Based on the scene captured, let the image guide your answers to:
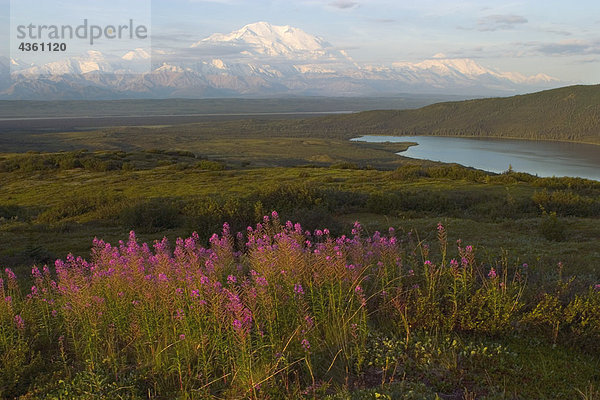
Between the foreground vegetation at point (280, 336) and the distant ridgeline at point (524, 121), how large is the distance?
161 m

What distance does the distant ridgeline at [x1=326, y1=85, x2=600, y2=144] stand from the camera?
156250 millimetres

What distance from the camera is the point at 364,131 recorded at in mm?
184750

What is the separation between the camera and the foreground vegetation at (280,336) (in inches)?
135

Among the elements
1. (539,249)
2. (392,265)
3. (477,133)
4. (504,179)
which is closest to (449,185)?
(504,179)

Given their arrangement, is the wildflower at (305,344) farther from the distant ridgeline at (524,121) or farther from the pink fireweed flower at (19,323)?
the distant ridgeline at (524,121)

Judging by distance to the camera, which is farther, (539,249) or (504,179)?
(504,179)

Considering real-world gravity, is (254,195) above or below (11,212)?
above

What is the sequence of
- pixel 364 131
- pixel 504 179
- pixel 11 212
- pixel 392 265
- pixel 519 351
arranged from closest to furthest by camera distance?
1. pixel 519 351
2. pixel 392 265
3. pixel 11 212
4. pixel 504 179
5. pixel 364 131

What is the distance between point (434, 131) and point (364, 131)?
27954 mm

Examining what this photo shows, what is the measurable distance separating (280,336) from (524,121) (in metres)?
193

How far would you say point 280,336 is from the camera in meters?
3.93

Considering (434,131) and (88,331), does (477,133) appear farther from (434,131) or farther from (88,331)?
(88,331)

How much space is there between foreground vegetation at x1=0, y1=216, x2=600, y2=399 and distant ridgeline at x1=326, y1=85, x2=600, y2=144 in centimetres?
16090

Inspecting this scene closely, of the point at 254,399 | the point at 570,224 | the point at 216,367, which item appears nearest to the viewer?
the point at 254,399
